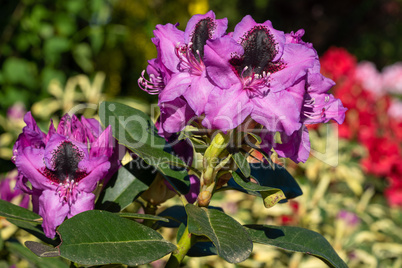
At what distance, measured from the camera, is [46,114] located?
224cm

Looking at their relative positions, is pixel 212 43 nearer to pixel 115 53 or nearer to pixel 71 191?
pixel 71 191

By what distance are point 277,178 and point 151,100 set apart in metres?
2.47


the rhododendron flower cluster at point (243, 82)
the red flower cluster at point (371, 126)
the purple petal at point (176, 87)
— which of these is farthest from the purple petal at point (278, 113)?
the red flower cluster at point (371, 126)

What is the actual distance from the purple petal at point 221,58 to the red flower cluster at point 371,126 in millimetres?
1921

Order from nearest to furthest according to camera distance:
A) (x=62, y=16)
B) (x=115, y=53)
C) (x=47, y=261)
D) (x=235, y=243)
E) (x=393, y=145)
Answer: (x=235, y=243) < (x=47, y=261) < (x=393, y=145) < (x=62, y=16) < (x=115, y=53)

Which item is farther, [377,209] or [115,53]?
[115,53]

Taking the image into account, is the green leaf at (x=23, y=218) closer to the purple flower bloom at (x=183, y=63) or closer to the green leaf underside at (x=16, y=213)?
the green leaf underside at (x=16, y=213)

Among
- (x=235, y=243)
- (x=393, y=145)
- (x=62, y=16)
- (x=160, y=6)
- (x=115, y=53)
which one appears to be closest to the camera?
(x=235, y=243)

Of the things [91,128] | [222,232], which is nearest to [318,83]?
[222,232]

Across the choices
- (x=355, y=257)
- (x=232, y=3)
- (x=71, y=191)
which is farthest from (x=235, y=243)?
(x=232, y=3)

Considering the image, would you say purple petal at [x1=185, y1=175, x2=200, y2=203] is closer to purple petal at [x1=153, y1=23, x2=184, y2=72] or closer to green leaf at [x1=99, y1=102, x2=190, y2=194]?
green leaf at [x1=99, y1=102, x2=190, y2=194]

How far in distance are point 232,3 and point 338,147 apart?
4.18 meters

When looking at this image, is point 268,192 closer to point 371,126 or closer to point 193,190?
point 193,190

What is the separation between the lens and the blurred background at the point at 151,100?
75.6 inches
